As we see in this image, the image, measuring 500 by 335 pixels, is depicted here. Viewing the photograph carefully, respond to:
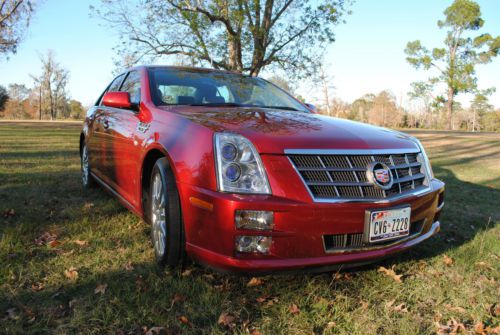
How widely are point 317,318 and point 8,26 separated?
84.0 feet

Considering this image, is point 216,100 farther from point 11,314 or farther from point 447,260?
point 447,260

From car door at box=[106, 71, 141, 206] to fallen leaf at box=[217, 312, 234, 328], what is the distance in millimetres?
1371

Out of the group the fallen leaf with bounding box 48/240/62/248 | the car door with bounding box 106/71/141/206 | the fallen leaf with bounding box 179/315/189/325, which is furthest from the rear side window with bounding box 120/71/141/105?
the fallen leaf with bounding box 179/315/189/325

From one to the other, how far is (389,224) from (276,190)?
0.75 metres

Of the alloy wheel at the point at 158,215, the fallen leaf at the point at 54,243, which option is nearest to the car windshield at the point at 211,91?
the alloy wheel at the point at 158,215

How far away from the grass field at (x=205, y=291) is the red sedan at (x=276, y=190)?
0.89 ft

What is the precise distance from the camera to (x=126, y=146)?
3.21m

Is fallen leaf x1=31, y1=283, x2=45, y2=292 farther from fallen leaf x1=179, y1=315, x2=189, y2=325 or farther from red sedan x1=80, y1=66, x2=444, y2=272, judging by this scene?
fallen leaf x1=179, y1=315, x2=189, y2=325

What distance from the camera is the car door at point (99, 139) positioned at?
399cm

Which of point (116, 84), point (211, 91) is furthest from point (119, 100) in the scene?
point (116, 84)

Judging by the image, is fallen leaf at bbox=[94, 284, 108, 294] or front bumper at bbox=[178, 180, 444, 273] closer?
front bumper at bbox=[178, 180, 444, 273]

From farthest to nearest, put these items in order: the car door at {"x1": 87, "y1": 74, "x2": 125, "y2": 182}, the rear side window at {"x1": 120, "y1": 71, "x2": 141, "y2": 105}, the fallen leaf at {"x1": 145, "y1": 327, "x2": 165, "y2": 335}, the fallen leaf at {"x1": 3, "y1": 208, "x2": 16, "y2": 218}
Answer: the car door at {"x1": 87, "y1": 74, "x2": 125, "y2": 182}, the fallen leaf at {"x1": 3, "y1": 208, "x2": 16, "y2": 218}, the rear side window at {"x1": 120, "y1": 71, "x2": 141, "y2": 105}, the fallen leaf at {"x1": 145, "y1": 327, "x2": 165, "y2": 335}

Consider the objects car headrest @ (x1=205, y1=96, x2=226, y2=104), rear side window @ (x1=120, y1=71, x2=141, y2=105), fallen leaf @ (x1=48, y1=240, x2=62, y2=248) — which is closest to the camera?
fallen leaf @ (x1=48, y1=240, x2=62, y2=248)

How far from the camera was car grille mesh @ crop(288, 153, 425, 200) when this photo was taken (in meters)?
2.05
